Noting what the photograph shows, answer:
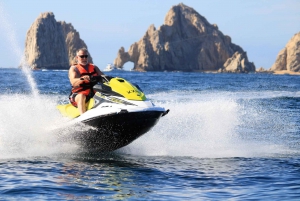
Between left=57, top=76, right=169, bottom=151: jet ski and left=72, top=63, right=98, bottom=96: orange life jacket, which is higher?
left=72, top=63, right=98, bottom=96: orange life jacket

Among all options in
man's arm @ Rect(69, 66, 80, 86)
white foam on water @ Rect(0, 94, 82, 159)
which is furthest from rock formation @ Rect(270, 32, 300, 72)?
man's arm @ Rect(69, 66, 80, 86)

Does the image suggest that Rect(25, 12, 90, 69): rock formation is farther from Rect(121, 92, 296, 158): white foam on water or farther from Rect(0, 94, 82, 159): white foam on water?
Rect(0, 94, 82, 159): white foam on water

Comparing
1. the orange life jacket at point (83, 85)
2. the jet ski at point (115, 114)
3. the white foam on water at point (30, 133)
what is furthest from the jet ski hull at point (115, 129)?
the orange life jacket at point (83, 85)

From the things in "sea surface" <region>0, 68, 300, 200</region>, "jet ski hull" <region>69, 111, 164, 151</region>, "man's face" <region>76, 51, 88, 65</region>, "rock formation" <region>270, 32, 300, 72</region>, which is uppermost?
"rock formation" <region>270, 32, 300, 72</region>

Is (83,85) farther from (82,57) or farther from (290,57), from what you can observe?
(290,57)

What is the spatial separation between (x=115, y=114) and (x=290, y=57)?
5488 inches

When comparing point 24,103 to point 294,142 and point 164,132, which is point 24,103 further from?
point 294,142

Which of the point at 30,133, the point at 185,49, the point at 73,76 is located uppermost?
the point at 185,49

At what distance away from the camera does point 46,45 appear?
13288cm

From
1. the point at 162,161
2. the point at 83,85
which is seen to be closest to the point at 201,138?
the point at 162,161

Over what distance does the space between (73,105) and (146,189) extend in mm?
2825

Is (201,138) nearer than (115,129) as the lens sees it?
No

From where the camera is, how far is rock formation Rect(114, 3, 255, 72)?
14838 cm

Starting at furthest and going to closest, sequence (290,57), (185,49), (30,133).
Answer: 1. (185,49)
2. (290,57)
3. (30,133)
